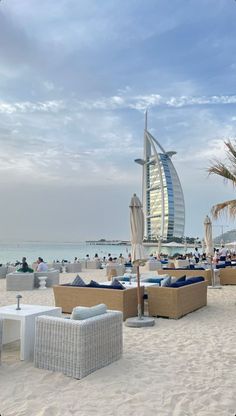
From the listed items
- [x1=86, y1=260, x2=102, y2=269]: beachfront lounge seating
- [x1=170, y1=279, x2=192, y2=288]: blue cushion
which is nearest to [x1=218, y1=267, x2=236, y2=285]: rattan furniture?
[x1=170, y1=279, x2=192, y2=288]: blue cushion

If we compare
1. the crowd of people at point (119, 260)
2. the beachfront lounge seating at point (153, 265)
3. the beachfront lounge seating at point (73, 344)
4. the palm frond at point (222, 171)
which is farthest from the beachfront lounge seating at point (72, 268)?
the beachfront lounge seating at point (73, 344)

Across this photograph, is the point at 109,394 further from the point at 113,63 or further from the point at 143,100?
the point at 143,100

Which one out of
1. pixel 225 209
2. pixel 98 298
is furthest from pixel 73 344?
pixel 225 209

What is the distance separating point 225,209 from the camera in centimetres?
844

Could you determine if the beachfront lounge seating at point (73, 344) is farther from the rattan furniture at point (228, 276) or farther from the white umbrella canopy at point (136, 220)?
the rattan furniture at point (228, 276)

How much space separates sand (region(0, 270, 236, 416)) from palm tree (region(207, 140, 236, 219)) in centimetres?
373

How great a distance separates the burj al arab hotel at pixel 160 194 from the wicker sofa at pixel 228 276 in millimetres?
63455

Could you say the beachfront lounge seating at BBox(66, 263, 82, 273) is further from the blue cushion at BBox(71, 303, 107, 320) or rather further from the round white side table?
the blue cushion at BBox(71, 303, 107, 320)

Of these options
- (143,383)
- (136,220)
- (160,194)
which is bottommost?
(143,383)

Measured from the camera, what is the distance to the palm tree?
8133 mm

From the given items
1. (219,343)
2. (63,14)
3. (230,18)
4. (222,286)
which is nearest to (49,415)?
(219,343)

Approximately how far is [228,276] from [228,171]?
4.54 meters

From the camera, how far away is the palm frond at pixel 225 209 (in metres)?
8.28

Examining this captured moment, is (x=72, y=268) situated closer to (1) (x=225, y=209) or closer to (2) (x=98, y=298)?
(1) (x=225, y=209)
